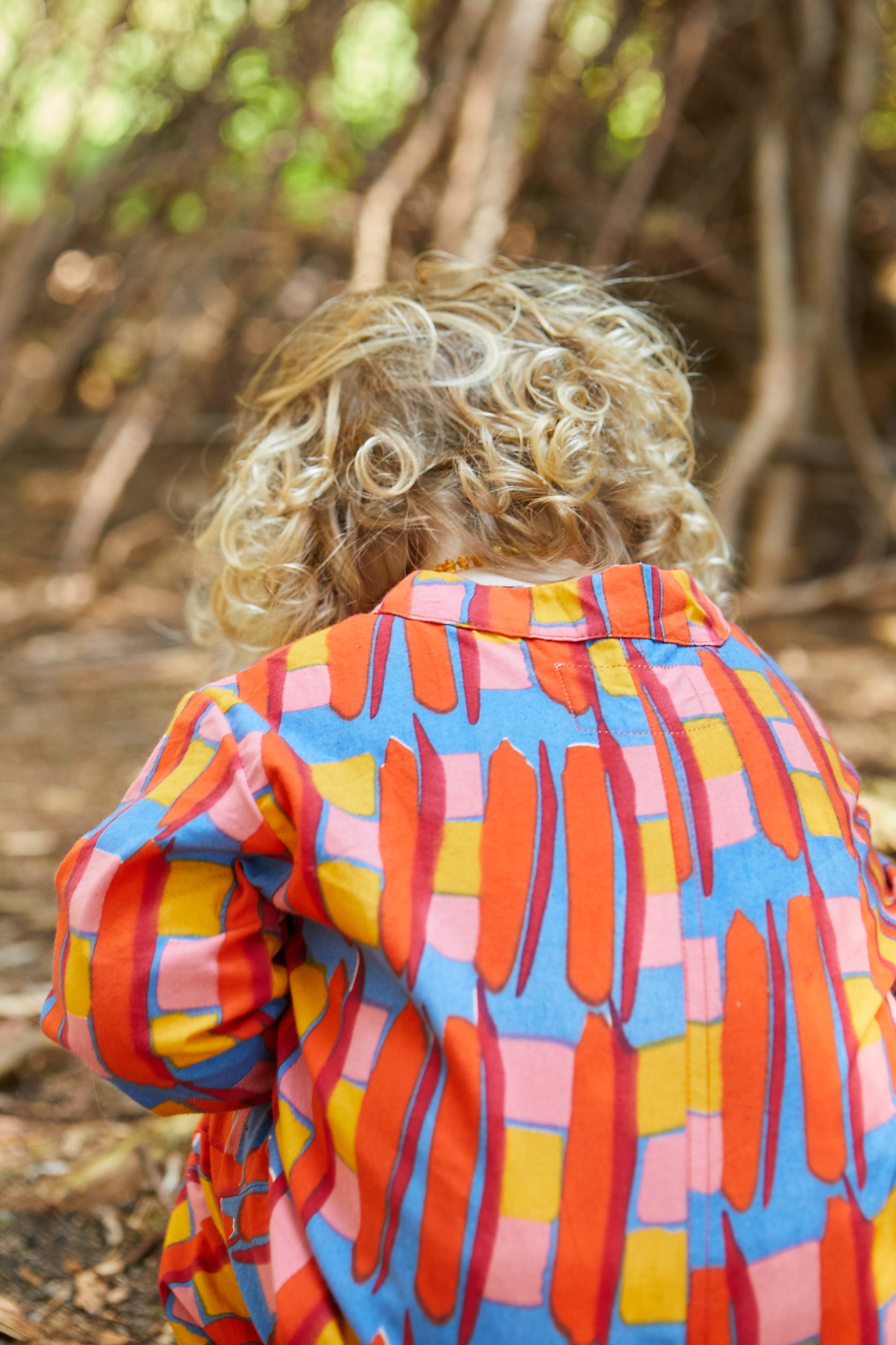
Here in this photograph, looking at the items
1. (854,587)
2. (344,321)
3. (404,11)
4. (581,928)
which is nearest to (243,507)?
(344,321)

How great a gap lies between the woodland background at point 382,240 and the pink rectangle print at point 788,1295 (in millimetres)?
1735

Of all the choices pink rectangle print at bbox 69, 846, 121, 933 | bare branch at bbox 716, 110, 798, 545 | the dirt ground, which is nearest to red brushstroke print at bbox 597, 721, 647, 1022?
pink rectangle print at bbox 69, 846, 121, 933

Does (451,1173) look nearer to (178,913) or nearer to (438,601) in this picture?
(178,913)

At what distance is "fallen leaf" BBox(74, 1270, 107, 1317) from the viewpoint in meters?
1.05

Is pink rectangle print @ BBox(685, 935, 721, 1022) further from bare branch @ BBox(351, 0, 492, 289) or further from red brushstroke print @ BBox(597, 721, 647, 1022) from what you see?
bare branch @ BBox(351, 0, 492, 289)

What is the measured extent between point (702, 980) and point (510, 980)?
4.6 inches

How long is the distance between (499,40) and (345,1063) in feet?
9.42

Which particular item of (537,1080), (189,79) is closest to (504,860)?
(537,1080)

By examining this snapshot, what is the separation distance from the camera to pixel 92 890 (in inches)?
29.1

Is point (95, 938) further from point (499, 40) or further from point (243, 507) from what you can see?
point (499, 40)

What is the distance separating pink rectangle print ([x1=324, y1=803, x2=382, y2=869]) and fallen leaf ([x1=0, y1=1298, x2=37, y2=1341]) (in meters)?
0.63

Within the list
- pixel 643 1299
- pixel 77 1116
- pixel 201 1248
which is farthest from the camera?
pixel 77 1116

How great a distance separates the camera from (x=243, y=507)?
3.43 feet

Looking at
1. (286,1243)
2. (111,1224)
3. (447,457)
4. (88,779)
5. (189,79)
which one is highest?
(189,79)
